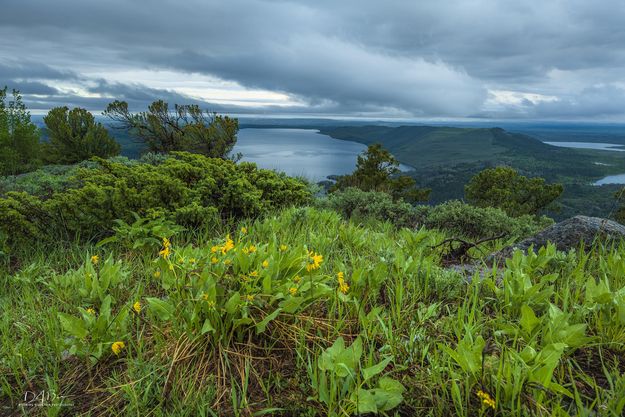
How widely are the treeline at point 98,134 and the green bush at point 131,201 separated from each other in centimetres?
3083

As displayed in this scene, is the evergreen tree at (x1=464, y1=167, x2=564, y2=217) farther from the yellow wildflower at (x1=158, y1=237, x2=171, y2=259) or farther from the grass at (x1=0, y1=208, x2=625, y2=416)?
the yellow wildflower at (x1=158, y1=237, x2=171, y2=259)

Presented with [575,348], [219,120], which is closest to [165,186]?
[575,348]

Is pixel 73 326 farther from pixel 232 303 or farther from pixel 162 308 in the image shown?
pixel 232 303

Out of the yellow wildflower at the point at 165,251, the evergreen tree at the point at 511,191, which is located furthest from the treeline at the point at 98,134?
the yellow wildflower at the point at 165,251

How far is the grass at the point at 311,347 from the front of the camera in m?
1.99

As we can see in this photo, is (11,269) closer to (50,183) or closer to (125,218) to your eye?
A: (125,218)

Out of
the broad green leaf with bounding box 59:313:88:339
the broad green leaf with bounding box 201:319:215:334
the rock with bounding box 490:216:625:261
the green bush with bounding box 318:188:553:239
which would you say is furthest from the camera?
the green bush with bounding box 318:188:553:239

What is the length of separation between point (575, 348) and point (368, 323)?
3.76 feet

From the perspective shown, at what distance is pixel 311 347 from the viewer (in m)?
2.53

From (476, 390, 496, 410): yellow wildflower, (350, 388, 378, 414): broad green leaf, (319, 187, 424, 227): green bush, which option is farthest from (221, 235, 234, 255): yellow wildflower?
(319, 187, 424, 227): green bush

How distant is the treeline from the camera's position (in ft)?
129

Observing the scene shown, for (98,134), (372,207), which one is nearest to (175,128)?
(98,134)

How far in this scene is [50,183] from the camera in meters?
6.12

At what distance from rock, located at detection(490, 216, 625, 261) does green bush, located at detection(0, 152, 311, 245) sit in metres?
3.70
